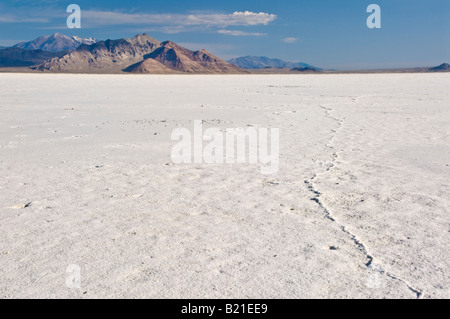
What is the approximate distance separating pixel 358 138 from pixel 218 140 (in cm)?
308

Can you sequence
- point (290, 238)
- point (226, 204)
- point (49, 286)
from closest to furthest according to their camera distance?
point (49, 286)
point (290, 238)
point (226, 204)

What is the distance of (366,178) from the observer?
5.92m

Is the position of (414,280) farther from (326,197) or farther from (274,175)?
(274,175)

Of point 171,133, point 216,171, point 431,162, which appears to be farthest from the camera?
point 171,133

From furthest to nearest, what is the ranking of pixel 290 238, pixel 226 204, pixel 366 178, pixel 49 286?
pixel 366 178, pixel 226 204, pixel 290 238, pixel 49 286

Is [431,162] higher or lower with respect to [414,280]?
higher

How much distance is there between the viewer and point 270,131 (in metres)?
10.2

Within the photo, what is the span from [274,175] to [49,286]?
12.2 ft

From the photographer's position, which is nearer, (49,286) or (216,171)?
(49,286)

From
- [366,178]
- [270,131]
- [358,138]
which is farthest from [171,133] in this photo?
[366,178]

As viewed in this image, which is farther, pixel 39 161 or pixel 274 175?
pixel 39 161
